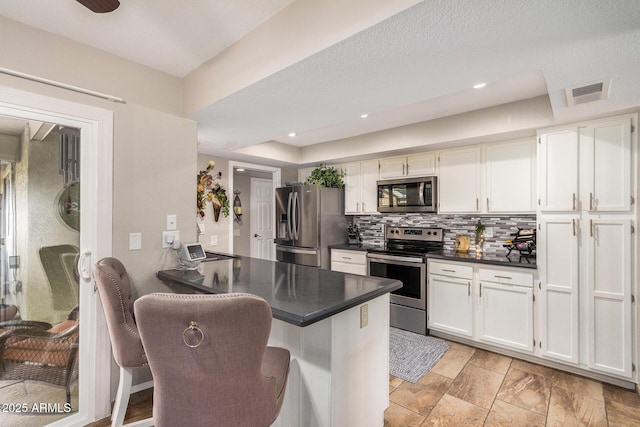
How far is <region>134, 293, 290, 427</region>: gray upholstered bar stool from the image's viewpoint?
92 cm

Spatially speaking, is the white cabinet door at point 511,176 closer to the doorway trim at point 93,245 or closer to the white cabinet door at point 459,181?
the white cabinet door at point 459,181

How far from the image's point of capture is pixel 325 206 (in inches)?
165

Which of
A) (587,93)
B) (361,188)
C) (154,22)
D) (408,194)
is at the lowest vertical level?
(408,194)

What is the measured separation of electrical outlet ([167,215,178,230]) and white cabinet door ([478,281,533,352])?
9.59 ft

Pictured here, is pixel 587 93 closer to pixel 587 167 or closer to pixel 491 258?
pixel 587 167

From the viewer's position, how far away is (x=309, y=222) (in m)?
4.15

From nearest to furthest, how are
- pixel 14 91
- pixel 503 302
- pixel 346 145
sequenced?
1. pixel 14 91
2. pixel 503 302
3. pixel 346 145

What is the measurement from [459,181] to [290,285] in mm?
2563

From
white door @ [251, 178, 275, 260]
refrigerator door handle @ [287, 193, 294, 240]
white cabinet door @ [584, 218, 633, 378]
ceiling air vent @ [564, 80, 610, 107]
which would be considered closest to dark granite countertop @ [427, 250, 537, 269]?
white cabinet door @ [584, 218, 633, 378]

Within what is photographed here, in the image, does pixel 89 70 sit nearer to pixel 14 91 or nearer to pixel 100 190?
pixel 14 91

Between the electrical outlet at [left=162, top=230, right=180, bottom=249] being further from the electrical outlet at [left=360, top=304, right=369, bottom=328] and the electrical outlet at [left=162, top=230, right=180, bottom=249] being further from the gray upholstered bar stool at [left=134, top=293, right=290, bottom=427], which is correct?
the electrical outlet at [left=360, top=304, right=369, bottom=328]

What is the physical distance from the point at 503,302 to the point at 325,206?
7.77 ft

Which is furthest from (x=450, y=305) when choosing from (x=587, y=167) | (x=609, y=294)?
(x=587, y=167)

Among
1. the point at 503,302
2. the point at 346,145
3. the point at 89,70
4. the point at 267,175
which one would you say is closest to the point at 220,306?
the point at 89,70
